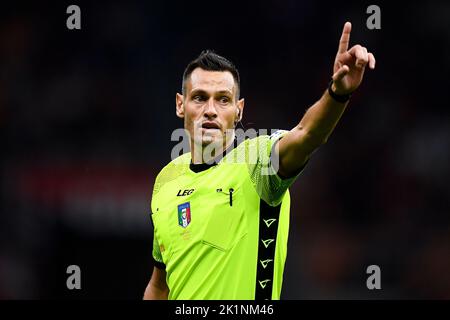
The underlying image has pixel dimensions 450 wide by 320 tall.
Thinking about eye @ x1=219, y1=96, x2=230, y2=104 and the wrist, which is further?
eye @ x1=219, y1=96, x2=230, y2=104

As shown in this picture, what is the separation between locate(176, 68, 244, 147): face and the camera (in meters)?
4.41

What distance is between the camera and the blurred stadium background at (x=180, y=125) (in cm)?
824

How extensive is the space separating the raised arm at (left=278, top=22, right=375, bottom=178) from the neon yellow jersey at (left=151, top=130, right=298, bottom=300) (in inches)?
5.4

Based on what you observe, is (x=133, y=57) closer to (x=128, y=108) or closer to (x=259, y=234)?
(x=128, y=108)

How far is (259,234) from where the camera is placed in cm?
402

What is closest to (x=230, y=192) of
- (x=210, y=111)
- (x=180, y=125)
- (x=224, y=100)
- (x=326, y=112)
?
(x=210, y=111)

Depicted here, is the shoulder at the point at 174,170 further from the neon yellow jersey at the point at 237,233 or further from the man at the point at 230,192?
the neon yellow jersey at the point at 237,233

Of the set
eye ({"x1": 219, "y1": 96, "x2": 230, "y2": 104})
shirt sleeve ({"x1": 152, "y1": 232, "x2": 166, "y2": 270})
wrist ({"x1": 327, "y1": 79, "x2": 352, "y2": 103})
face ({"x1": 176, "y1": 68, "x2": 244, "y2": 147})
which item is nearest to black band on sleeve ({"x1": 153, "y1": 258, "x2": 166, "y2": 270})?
shirt sleeve ({"x1": 152, "y1": 232, "x2": 166, "y2": 270})

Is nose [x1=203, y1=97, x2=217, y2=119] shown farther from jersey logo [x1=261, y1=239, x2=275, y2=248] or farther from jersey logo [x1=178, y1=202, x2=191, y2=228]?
jersey logo [x1=261, y1=239, x2=275, y2=248]

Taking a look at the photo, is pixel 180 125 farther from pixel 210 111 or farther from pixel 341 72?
pixel 341 72

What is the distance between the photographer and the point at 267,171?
12.7 feet
